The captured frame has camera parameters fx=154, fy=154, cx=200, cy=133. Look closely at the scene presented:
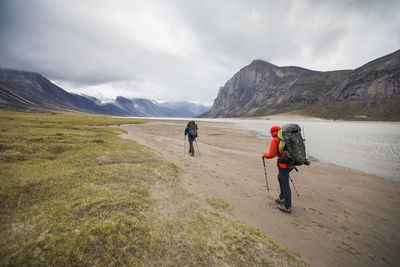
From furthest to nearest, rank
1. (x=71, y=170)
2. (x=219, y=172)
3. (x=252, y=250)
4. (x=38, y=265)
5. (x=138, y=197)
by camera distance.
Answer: (x=219, y=172) < (x=71, y=170) < (x=138, y=197) < (x=252, y=250) < (x=38, y=265)

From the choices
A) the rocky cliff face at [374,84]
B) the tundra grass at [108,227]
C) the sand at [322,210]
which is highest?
the rocky cliff face at [374,84]

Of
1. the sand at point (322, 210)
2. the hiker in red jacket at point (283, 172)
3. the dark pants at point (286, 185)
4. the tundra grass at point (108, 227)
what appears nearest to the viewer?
the tundra grass at point (108, 227)

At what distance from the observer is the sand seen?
550 cm

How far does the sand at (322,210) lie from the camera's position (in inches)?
217

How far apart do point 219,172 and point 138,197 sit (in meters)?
7.06

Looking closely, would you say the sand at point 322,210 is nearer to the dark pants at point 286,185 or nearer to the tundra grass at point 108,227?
the dark pants at point 286,185

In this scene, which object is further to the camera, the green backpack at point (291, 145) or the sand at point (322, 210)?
the green backpack at point (291, 145)

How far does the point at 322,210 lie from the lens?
797 cm

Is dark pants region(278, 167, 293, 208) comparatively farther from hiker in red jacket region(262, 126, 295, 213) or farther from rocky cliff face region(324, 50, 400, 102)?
rocky cliff face region(324, 50, 400, 102)

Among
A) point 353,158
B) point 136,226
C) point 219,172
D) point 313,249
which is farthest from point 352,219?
point 353,158

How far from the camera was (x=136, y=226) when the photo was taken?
467cm

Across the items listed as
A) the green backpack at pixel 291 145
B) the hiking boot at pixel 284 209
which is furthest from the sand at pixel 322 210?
the green backpack at pixel 291 145

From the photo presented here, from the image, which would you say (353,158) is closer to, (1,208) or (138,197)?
(138,197)

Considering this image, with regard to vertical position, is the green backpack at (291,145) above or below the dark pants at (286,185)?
above
